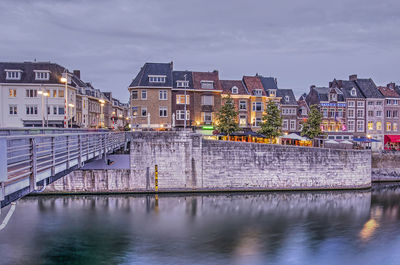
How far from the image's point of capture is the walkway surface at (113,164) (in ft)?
96.3

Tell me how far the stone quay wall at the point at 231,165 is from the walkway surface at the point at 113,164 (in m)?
1.34

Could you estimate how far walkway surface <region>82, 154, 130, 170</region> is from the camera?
29.4m

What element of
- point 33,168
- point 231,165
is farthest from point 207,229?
point 33,168

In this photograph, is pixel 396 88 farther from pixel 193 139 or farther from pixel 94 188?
pixel 94 188

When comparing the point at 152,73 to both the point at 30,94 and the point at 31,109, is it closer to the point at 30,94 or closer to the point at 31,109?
the point at 30,94

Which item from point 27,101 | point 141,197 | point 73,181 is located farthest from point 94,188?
point 27,101

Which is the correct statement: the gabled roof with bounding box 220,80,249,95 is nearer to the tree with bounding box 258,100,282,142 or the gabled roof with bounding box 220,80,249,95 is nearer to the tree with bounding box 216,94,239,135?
the tree with bounding box 216,94,239,135

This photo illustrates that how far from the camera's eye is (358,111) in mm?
55500

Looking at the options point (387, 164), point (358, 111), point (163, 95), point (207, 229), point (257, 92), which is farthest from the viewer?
point (358, 111)

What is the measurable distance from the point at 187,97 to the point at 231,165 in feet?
61.7

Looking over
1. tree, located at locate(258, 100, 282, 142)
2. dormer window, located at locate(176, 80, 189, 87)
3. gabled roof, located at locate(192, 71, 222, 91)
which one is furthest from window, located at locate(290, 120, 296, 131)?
dormer window, located at locate(176, 80, 189, 87)

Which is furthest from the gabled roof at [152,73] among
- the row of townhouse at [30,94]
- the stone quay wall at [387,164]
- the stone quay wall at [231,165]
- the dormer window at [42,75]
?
the stone quay wall at [387,164]

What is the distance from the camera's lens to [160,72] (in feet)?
153

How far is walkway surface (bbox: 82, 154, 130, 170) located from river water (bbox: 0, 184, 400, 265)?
2715 millimetres
